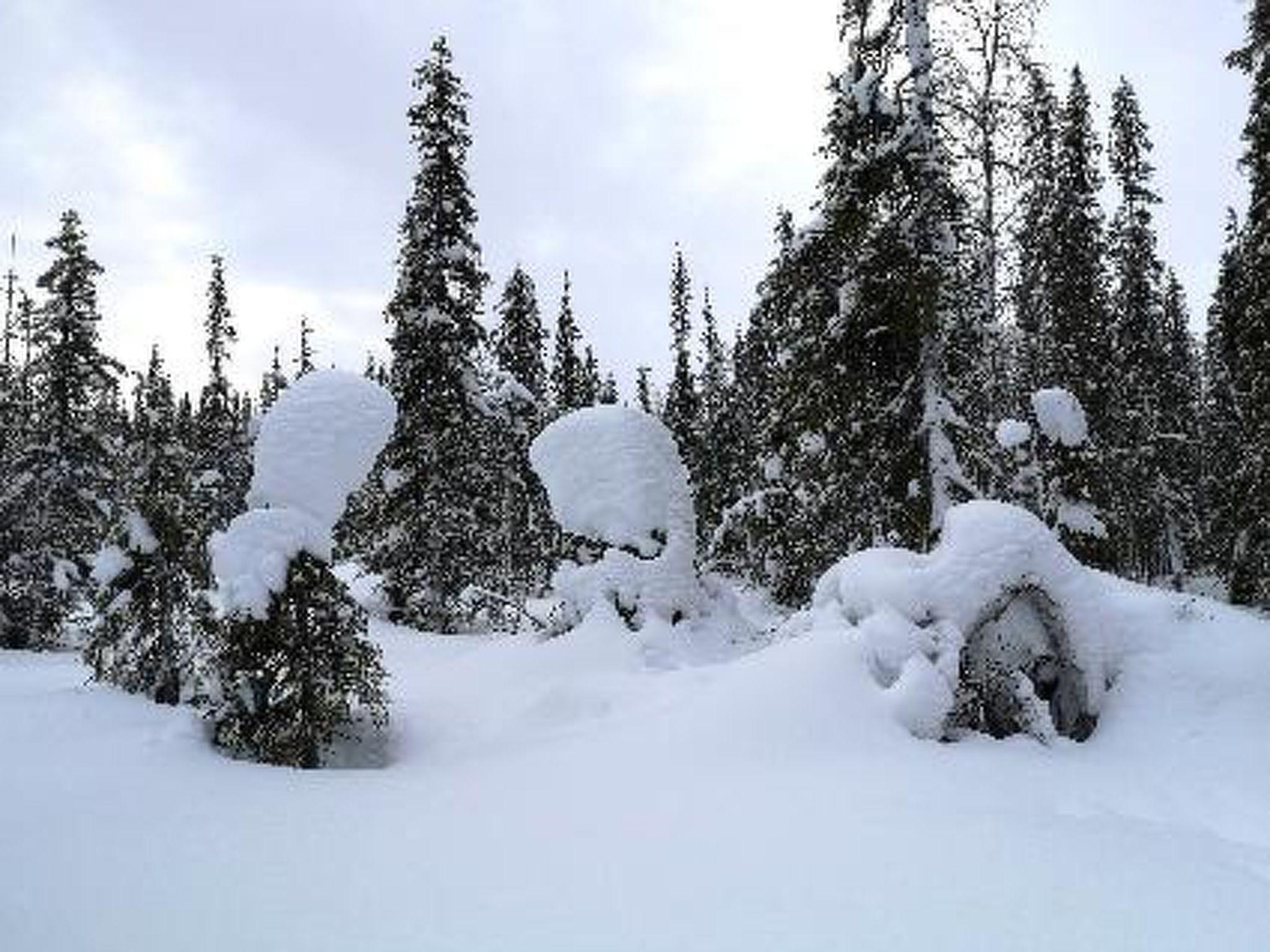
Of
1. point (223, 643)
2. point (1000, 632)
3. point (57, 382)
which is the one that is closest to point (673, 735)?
point (1000, 632)

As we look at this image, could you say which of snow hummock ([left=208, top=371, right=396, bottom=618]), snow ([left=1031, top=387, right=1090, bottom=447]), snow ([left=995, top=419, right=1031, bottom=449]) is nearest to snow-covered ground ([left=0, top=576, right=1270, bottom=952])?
snow hummock ([left=208, top=371, right=396, bottom=618])

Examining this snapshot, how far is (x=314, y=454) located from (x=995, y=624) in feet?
23.5

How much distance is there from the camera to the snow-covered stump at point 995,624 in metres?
9.73

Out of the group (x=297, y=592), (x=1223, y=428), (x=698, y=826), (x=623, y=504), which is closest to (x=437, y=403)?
(x=623, y=504)

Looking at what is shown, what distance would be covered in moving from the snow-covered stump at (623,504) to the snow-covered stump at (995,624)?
5104 millimetres

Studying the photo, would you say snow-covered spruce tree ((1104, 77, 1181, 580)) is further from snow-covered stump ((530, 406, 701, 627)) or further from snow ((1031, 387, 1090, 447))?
snow-covered stump ((530, 406, 701, 627))

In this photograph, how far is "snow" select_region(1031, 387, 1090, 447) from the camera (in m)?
21.0

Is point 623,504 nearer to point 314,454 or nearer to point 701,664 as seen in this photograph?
point 701,664

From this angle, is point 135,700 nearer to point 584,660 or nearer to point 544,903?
point 584,660

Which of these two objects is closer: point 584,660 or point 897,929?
point 897,929

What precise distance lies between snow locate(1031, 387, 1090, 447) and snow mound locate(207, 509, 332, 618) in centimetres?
1474

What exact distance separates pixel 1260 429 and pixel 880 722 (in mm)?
15897

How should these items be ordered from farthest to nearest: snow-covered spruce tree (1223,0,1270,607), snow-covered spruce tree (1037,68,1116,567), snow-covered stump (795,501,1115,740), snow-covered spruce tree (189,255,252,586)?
1. snow-covered spruce tree (189,255,252,586)
2. snow-covered spruce tree (1037,68,1116,567)
3. snow-covered spruce tree (1223,0,1270,607)
4. snow-covered stump (795,501,1115,740)

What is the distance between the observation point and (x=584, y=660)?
13.8 m
